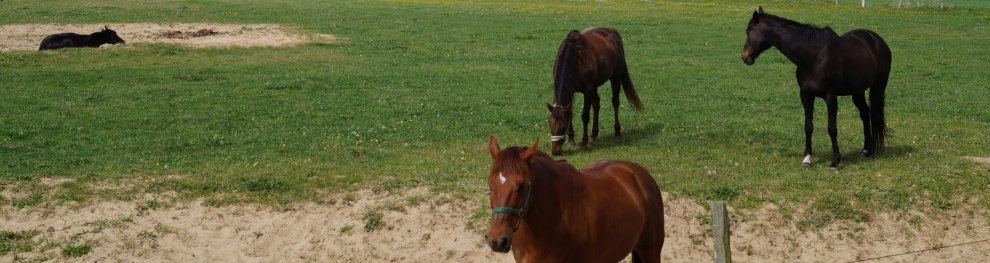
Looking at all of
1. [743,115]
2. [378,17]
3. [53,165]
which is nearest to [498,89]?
[743,115]

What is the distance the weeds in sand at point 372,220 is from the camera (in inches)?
481

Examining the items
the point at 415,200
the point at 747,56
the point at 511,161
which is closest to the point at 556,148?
the point at 415,200

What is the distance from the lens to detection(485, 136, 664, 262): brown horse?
6.55m

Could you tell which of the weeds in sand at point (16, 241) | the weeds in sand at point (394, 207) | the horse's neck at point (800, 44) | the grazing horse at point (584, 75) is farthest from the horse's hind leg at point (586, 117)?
the weeds in sand at point (16, 241)

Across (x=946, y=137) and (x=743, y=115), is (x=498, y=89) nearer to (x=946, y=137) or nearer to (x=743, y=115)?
(x=743, y=115)

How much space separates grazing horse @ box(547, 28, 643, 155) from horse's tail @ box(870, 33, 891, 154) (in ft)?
13.0

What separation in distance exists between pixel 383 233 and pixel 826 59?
6549 mm

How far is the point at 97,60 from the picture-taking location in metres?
25.7

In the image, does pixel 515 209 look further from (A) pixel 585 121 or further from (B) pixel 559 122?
(A) pixel 585 121

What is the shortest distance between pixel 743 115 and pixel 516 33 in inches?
567

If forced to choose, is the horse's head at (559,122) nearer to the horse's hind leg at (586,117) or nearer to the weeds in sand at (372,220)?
the horse's hind leg at (586,117)

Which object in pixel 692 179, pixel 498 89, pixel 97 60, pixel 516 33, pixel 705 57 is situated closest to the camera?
pixel 692 179

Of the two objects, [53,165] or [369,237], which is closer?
[369,237]

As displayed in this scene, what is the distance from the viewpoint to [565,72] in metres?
15.2
